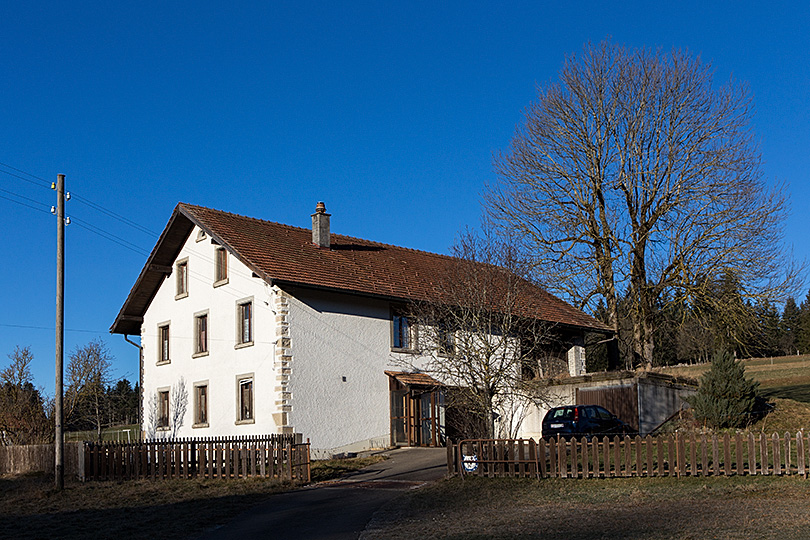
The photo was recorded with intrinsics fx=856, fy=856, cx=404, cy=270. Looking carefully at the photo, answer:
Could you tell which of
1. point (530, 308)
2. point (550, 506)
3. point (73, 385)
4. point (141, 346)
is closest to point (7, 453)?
point (141, 346)

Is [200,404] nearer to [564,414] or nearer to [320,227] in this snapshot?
[320,227]

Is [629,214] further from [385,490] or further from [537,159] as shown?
[385,490]

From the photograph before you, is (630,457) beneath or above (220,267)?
beneath

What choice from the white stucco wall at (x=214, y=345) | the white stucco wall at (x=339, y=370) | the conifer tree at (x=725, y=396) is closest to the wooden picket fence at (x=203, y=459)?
the white stucco wall at (x=214, y=345)

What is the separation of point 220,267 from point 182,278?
3.16 metres

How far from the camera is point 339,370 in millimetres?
29703

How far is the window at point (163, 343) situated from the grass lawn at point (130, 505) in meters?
9.91

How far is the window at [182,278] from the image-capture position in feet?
112

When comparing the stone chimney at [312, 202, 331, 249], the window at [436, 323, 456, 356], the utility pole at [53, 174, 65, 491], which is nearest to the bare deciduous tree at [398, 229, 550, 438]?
the window at [436, 323, 456, 356]

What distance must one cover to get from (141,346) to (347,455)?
41.0ft

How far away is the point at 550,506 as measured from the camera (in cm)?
1563

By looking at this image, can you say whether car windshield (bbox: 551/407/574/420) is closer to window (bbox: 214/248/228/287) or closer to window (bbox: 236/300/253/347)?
window (bbox: 236/300/253/347)

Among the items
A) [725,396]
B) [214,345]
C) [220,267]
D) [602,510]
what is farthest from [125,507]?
[725,396]

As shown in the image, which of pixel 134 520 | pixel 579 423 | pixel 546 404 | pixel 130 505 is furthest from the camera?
pixel 546 404
